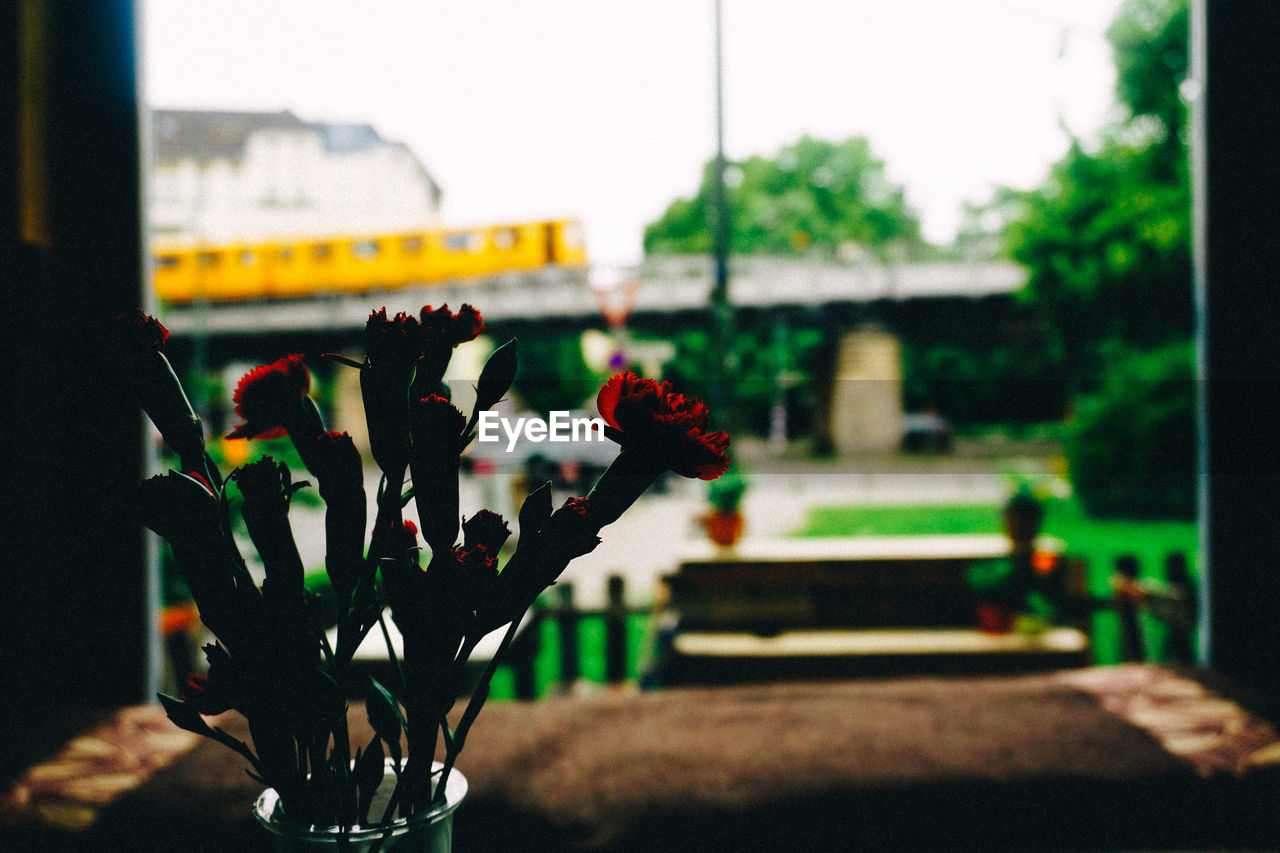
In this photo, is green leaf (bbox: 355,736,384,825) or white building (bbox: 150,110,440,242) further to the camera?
white building (bbox: 150,110,440,242)

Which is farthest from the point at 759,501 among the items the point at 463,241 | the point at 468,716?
the point at 468,716

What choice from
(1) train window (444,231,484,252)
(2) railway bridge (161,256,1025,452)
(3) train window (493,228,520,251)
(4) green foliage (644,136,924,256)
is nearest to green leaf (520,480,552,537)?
(2) railway bridge (161,256,1025,452)

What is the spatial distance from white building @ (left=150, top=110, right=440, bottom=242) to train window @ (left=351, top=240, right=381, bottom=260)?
27 centimetres

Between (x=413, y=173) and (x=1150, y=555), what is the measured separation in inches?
395

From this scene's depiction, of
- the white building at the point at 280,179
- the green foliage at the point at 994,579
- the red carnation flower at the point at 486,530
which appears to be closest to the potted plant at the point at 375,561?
the red carnation flower at the point at 486,530

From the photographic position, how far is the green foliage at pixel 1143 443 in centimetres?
978

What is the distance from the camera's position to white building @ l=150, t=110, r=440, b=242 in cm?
327

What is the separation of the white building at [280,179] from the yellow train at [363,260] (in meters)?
0.30

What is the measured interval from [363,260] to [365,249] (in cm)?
22

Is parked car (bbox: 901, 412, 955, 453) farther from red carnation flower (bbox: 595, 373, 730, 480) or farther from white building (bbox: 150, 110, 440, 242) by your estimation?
red carnation flower (bbox: 595, 373, 730, 480)

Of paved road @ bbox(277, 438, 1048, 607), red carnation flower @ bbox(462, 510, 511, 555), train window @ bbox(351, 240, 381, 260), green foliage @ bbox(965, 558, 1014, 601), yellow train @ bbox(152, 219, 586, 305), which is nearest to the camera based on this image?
red carnation flower @ bbox(462, 510, 511, 555)

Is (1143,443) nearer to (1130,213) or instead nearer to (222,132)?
(1130,213)

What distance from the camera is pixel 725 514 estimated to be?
363 centimetres

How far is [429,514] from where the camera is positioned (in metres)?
0.64
